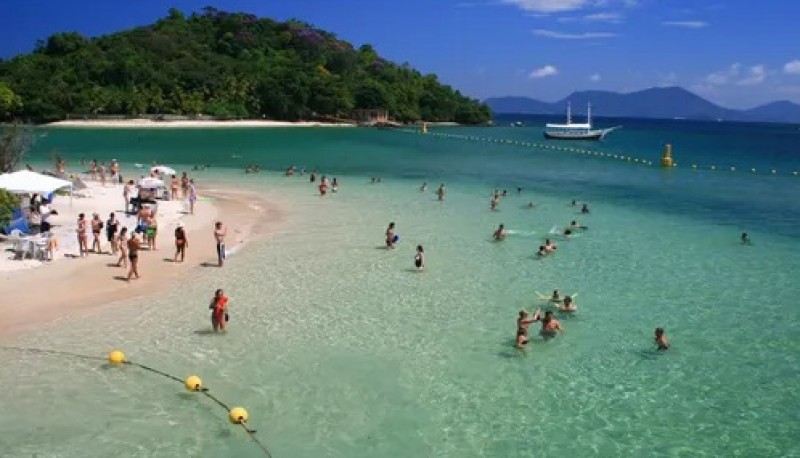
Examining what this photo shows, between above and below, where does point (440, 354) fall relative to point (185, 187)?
below

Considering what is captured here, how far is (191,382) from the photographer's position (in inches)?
509

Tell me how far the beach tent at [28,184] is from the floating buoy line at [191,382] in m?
11.1

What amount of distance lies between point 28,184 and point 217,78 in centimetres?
10776

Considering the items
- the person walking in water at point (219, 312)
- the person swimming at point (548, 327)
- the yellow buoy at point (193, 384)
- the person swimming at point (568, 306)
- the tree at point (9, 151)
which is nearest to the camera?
the yellow buoy at point (193, 384)

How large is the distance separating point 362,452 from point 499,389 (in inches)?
136

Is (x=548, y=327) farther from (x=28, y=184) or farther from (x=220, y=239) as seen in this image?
(x=28, y=184)

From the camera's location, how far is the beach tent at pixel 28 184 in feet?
78.5

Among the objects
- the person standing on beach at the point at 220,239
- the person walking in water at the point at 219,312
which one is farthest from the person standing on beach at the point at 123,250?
the person walking in water at the point at 219,312

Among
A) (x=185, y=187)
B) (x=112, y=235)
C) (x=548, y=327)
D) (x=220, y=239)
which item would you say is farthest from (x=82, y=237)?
(x=548, y=327)

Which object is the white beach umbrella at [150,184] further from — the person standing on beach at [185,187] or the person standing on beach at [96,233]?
the person standing on beach at [96,233]

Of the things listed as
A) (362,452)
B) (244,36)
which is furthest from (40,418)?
(244,36)

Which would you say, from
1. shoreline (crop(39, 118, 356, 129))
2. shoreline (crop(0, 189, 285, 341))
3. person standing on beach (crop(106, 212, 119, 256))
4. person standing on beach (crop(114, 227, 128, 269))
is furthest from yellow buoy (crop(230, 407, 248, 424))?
shoreline (crop(39, 118, 356, 129))

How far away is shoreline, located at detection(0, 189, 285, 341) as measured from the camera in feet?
54.5

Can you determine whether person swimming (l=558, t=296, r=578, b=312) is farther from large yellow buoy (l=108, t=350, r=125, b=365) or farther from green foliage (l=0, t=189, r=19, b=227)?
green foliage (l=0, t=189, r=19, b=227)
